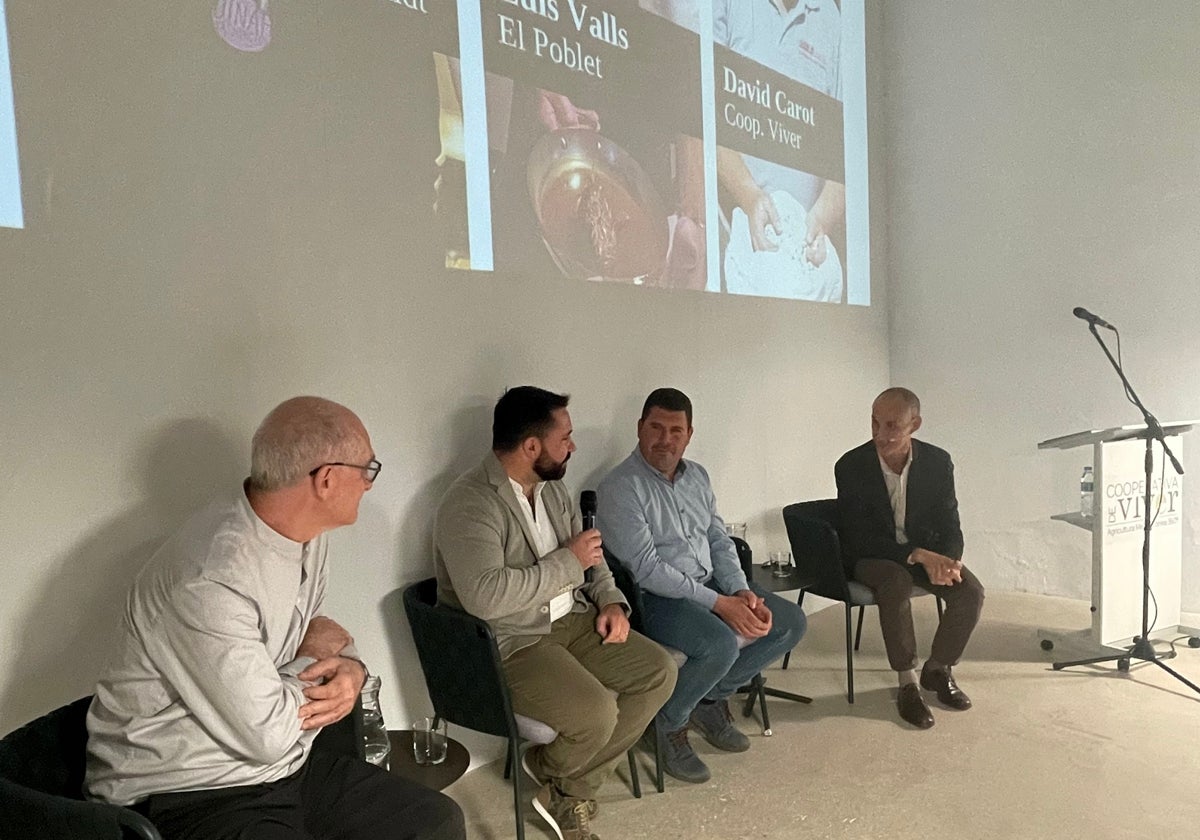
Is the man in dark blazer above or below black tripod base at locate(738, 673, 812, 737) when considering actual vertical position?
above

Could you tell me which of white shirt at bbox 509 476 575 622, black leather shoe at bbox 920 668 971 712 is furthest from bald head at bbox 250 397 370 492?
black leather shoe at bbox 920 668 971 712

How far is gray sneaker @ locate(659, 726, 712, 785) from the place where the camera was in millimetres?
2658

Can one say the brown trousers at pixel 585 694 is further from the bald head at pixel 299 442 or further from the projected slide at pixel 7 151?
the projected slide at pixel 7 151

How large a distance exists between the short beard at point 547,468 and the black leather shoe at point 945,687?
1.74m

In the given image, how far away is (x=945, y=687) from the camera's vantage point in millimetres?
3189

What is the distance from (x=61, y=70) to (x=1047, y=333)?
4.42 meters

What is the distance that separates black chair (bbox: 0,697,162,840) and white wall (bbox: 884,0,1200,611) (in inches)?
175

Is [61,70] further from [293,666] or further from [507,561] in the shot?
[507,561]

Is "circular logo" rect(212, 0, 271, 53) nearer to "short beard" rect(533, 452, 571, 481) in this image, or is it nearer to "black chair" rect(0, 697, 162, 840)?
"short beard" rect(533, 452, 571, 481)

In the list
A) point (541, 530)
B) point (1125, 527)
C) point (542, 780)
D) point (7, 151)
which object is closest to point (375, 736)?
point (542, 780)

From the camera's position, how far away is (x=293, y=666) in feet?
5.47

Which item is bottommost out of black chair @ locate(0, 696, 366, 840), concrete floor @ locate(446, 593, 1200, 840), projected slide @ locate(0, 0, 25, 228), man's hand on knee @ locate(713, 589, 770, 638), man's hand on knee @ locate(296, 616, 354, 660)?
concrete floor @ locate(446, 593, 1200, 840)

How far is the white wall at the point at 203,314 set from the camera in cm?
178

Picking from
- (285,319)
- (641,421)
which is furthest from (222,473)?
(641,421)
